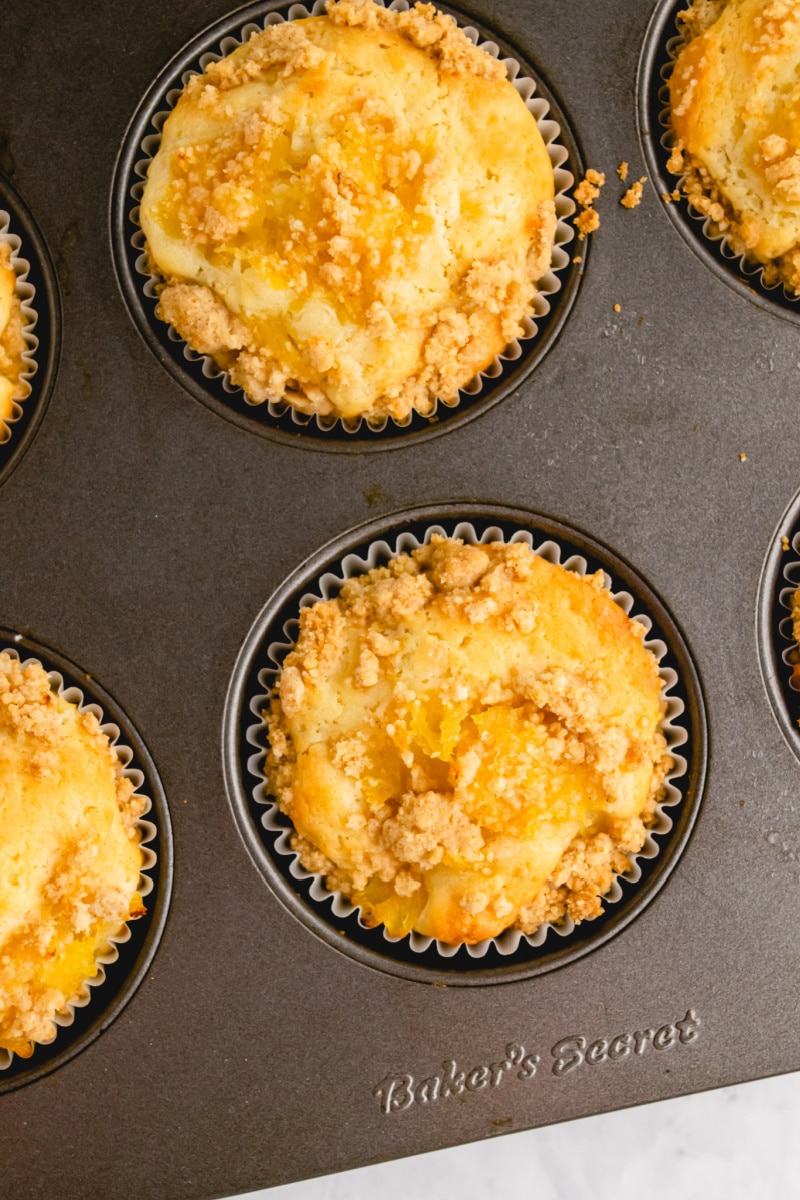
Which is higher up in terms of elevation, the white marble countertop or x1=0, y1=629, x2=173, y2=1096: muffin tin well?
x1=0, y1=629, x2=173, y2=1096: muffin tin well

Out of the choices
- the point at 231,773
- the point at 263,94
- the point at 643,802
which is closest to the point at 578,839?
the point at 643,802

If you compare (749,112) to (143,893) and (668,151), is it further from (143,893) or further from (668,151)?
(143,893)

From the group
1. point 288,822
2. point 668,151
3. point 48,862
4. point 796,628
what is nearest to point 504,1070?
point 288,822

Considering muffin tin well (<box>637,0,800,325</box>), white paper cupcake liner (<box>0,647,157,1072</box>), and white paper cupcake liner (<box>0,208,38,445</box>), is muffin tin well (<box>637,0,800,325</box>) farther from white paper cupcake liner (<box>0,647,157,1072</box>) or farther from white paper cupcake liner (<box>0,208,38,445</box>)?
white paper cupcake liner (<box>0,647,157,1072</box>)

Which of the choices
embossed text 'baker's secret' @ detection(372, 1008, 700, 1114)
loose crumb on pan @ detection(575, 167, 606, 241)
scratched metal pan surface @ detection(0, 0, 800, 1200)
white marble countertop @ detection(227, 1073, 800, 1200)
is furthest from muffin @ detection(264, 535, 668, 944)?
white marble countertop @ detection(227, 1073, 800, 1200)

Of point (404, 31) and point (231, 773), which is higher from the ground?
point (404, 31)

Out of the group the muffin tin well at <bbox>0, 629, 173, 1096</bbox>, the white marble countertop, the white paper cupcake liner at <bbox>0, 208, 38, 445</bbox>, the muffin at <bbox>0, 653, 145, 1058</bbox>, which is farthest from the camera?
the white marble countertop

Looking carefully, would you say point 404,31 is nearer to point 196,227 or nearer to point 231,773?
point 196,227
